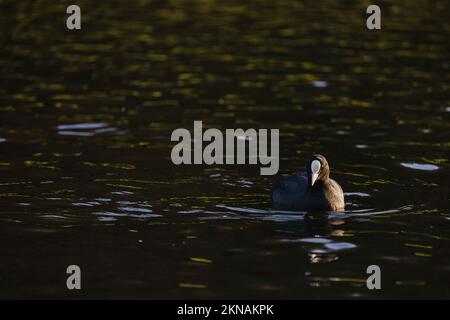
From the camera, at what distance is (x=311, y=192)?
53.9ft

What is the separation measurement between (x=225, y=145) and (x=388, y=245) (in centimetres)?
630

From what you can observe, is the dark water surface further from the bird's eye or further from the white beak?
the bird's eye

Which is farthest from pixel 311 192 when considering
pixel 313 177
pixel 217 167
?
pixel 217 167

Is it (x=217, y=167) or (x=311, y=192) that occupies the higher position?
(x=217, y=167)

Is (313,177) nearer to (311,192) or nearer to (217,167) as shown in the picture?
(311,192)

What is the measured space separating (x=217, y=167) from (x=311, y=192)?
9.71 feet

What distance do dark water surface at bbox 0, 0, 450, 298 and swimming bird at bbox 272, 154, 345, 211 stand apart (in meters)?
0.21

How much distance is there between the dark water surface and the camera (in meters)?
13.9

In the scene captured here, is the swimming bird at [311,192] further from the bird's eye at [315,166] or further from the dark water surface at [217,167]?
the dark water surface at [217,167]

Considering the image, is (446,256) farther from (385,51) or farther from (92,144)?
(385,51)

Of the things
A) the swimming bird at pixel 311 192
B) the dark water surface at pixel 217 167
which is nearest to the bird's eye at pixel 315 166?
the swimming bird at pixel 311 192

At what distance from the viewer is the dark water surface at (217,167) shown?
1386 cm

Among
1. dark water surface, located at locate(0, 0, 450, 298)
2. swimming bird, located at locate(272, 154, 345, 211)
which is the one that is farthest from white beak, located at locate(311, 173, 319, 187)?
dark water surface, located at locate(0, 0, 450, 298)

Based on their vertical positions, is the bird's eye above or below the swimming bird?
above
